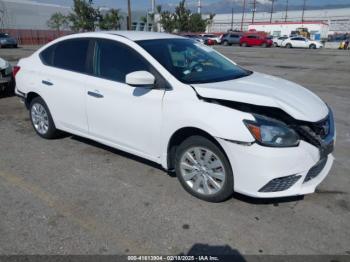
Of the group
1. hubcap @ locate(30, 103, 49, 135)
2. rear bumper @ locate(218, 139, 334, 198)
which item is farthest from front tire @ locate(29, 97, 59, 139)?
rear bumper @ locate(218, 139, 334, 198)

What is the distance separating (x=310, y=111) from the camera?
348 centimetres

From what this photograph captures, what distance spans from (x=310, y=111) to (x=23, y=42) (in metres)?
46.6

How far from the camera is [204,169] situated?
11.8 ft

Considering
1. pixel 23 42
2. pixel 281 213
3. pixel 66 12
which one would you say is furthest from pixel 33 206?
pixel 66 12

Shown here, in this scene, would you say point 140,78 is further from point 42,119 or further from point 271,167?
point 42,119

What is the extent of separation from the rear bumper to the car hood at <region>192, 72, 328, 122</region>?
1.21ft

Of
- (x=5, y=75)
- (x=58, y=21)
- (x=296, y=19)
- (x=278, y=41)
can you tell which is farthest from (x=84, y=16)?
(x=296, y=19)

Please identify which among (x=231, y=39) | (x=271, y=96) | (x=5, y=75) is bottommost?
(x=231, y=39)

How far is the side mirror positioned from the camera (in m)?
3.64

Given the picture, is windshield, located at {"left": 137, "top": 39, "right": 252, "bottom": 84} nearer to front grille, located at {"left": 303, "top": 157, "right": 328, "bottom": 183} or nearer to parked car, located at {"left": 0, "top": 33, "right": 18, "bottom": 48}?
front grille, located at {"left": 303, "top": 157, "right": 328, "bottom": 183}

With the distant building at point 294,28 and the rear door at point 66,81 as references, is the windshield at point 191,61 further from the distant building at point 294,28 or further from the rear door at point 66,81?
the distant building at point 294,28

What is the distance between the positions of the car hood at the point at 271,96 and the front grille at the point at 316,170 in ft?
1.47

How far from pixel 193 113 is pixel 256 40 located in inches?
1818

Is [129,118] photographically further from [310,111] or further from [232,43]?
[232,43]
